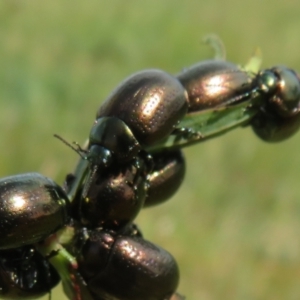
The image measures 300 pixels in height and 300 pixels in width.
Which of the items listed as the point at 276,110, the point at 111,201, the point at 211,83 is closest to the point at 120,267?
the point at 111,201

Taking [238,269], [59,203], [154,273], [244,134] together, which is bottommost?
[238,269]

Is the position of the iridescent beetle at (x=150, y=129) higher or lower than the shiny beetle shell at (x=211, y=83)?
lower

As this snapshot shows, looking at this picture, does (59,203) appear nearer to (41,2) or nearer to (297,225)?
(297,225)

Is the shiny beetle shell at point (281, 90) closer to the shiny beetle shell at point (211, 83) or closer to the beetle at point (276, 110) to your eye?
the beetle at point (276, 110)

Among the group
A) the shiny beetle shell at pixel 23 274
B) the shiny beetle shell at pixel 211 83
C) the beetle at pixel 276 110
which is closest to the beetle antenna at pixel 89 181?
the shiny beetle shell at pixel 23 274

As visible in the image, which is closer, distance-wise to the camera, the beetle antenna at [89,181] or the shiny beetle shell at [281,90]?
the beetle antenna at [89,181]

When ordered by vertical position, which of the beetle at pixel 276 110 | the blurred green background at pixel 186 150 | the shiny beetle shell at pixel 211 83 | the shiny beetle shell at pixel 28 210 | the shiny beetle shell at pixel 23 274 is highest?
the shiny beetle shell at pixel 211 83

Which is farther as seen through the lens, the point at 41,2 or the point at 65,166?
the point at 41,2

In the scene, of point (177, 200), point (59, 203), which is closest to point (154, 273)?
point (59, 203)
